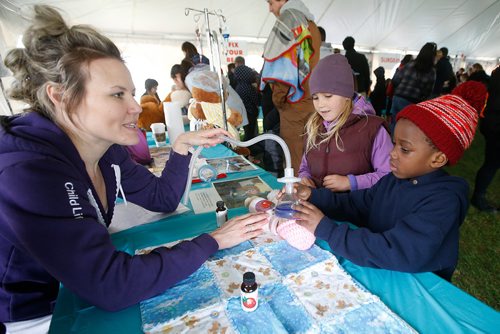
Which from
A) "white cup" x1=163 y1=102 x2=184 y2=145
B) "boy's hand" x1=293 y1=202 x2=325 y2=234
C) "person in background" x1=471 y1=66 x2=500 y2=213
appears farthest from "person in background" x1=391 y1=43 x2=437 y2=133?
"boy's hand" x1=293 y1=202 x2=325 y2=234

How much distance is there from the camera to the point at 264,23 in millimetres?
7227

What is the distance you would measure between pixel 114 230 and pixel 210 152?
1.15 m

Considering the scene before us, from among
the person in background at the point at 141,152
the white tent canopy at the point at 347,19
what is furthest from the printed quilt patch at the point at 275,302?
the white tent canopy at the point at 347,19

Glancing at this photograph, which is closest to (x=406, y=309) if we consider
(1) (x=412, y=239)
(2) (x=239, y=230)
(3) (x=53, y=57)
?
(1) (x=412, y=239)

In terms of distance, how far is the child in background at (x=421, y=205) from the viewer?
658 millimetres

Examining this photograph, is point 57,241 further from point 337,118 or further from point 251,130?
point 251,130

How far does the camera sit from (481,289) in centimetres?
150

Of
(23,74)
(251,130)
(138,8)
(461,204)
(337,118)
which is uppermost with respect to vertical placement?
(138,8)

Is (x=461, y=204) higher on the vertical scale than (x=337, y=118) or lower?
lower

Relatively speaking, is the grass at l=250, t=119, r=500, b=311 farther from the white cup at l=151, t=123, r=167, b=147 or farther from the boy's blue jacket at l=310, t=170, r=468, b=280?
the white cup at l=151, t=123, r=167, b=147

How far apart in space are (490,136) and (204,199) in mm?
2386

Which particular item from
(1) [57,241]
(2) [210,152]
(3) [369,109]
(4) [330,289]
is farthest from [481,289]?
(1) [57,241]

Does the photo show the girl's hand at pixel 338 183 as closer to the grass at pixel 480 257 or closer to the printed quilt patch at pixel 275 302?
the printed quilt patch at pixel 275 302

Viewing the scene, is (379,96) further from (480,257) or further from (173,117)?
(173,117)
